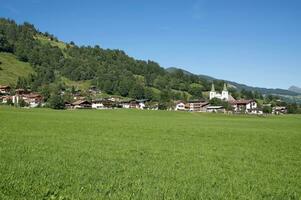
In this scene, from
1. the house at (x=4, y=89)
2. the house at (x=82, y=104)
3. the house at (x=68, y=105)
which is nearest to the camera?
the house at (x=68, y=105)

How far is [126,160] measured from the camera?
18391 mm

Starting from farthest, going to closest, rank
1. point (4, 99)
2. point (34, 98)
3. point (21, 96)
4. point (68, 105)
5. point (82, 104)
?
point (34, 98) → point (82, 104) → point (21, 96) → point (68, 105) → point (4, 99)

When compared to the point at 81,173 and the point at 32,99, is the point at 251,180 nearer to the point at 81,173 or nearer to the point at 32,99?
the point at 81,173

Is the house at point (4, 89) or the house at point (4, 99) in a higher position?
the house at point (4, 89)

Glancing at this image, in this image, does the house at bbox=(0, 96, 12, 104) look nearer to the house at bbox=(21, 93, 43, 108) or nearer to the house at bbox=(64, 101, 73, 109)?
the house at bbox=(21, 93, 43, 108)

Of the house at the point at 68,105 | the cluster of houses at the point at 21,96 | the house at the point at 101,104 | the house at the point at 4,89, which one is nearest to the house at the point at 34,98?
the cluster of houses at the point at 21,96

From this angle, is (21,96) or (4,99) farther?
(21,96)

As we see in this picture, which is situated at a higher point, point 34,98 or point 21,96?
point 21,96

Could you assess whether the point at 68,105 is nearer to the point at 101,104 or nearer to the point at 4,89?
the point at 101,104

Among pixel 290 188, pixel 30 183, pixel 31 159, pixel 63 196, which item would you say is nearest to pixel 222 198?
pixel 290 188

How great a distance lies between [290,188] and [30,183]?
28.2ft

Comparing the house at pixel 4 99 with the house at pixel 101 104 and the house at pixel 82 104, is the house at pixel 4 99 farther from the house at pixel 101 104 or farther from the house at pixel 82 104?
the house at pixel 101 104

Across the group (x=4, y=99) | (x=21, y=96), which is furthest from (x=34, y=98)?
(x=4, y=99)

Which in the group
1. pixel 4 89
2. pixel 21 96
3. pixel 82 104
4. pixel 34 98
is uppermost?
pixel 4 89
